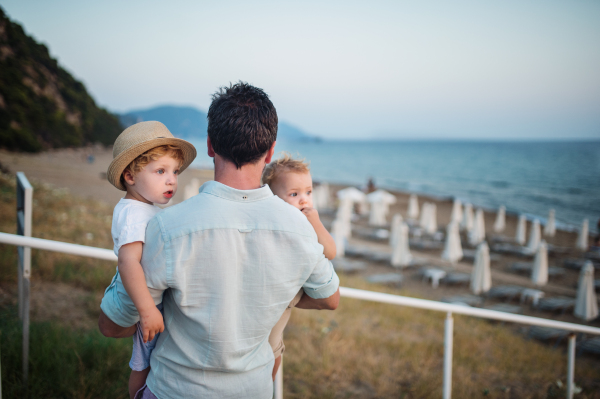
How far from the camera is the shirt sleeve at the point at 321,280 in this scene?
1.23 meters

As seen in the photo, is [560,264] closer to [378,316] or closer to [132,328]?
[378,316]

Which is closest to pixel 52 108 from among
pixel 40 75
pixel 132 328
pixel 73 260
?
pixel 40 75

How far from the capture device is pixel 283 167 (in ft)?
5.57

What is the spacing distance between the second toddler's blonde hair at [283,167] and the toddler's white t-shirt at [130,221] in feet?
1.96

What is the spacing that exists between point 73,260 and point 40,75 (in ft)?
156

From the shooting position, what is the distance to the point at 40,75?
41500 millimetres

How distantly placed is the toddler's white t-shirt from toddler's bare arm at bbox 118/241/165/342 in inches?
1.6

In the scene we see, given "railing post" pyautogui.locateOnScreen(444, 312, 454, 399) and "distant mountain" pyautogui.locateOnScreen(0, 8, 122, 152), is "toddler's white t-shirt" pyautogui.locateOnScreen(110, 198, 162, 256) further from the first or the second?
"distant mountain" pyautogui.locateOnScreen(0, 8, 122, 152)

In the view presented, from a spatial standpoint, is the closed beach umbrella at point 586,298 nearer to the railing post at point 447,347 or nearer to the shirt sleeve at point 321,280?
the railing post at point 447,347

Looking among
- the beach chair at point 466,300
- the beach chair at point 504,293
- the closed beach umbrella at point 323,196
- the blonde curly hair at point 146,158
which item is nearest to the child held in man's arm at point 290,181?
the blonde curly hair at point 146,158

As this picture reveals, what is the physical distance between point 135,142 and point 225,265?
1.95 ft

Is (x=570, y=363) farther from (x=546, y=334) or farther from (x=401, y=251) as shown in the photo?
(x=401, y=251)

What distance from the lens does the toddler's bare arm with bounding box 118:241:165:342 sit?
108 cm

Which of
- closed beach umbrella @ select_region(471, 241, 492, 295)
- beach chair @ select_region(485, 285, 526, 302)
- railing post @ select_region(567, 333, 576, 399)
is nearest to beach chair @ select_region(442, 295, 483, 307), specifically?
closed beach umbrella @ select_region(471, 241, 492, 295)
